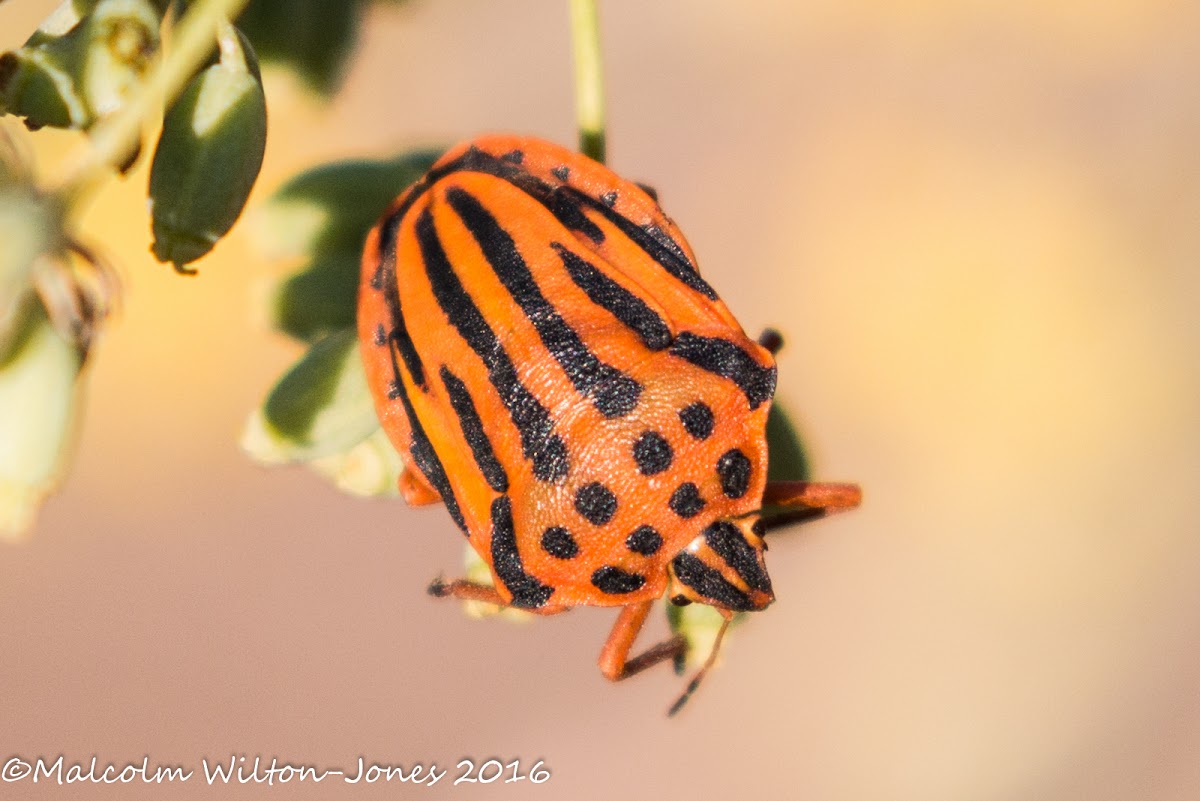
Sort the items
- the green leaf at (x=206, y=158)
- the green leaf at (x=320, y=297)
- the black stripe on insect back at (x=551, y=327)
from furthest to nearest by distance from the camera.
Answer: the green leaf at (x=320, y=297) < the black stripe on insect back at (x=551, y=327) < the green leaf at (x=206, y=158)

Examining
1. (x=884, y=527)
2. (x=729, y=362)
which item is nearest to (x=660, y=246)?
(x=729, y=362)

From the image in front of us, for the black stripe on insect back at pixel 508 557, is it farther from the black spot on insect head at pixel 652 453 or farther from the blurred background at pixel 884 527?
the blurred background at pixel 884 527

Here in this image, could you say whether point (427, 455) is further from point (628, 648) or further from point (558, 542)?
point (628, 648)

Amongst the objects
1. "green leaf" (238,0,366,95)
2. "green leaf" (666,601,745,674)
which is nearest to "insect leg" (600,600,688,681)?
"green leaf" (666,601,745,674)

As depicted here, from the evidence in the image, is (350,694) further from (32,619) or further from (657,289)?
(657,289)

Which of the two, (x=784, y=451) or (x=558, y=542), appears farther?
(x=784, y=451)

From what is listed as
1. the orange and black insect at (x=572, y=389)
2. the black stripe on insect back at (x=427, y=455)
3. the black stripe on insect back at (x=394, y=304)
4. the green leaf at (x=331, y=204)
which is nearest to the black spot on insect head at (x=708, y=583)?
the orange and black insect at (x=572, y=389)
